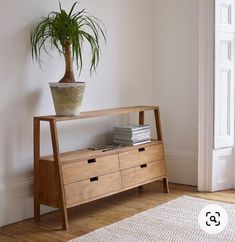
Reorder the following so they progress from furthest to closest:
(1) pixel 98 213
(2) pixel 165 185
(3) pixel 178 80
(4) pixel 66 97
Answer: (3) pixel 178 80 → (2) pixel 165 185 → (1) pixel 98 213 → (4) pixel 66 97

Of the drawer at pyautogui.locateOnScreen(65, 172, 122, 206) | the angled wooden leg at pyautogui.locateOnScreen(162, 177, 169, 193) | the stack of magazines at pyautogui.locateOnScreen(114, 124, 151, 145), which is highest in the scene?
the stack of magazines at pyautogui.locateOnScreen(114, 124, 151, 145)

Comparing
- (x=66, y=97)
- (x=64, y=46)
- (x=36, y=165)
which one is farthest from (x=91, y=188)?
(x=64, y=46)

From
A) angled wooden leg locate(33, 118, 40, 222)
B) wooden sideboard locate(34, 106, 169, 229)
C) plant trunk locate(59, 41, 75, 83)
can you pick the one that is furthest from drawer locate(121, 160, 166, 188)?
plant trunk locate(59, 41, 75, 83)

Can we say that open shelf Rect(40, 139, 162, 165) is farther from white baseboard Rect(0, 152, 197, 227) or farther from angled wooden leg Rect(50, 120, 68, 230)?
white baseboard Rect(0, 152, 197, 227)

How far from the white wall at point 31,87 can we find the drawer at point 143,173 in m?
0.46

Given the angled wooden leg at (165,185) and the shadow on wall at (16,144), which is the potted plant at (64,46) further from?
the angled wooden leg at (165,185)

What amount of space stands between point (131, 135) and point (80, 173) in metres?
0.70

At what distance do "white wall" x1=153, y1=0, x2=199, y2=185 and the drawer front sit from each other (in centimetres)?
106

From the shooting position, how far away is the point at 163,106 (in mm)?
4559

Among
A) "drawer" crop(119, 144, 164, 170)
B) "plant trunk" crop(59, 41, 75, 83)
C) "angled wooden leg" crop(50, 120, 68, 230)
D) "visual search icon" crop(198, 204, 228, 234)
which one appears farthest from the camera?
"drawer" crop(119, 144, 164, 170)

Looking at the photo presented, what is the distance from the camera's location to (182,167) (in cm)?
447

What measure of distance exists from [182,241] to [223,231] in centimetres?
34

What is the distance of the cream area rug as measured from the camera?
2941mm

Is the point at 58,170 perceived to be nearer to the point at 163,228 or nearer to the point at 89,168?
the point at 89,168
